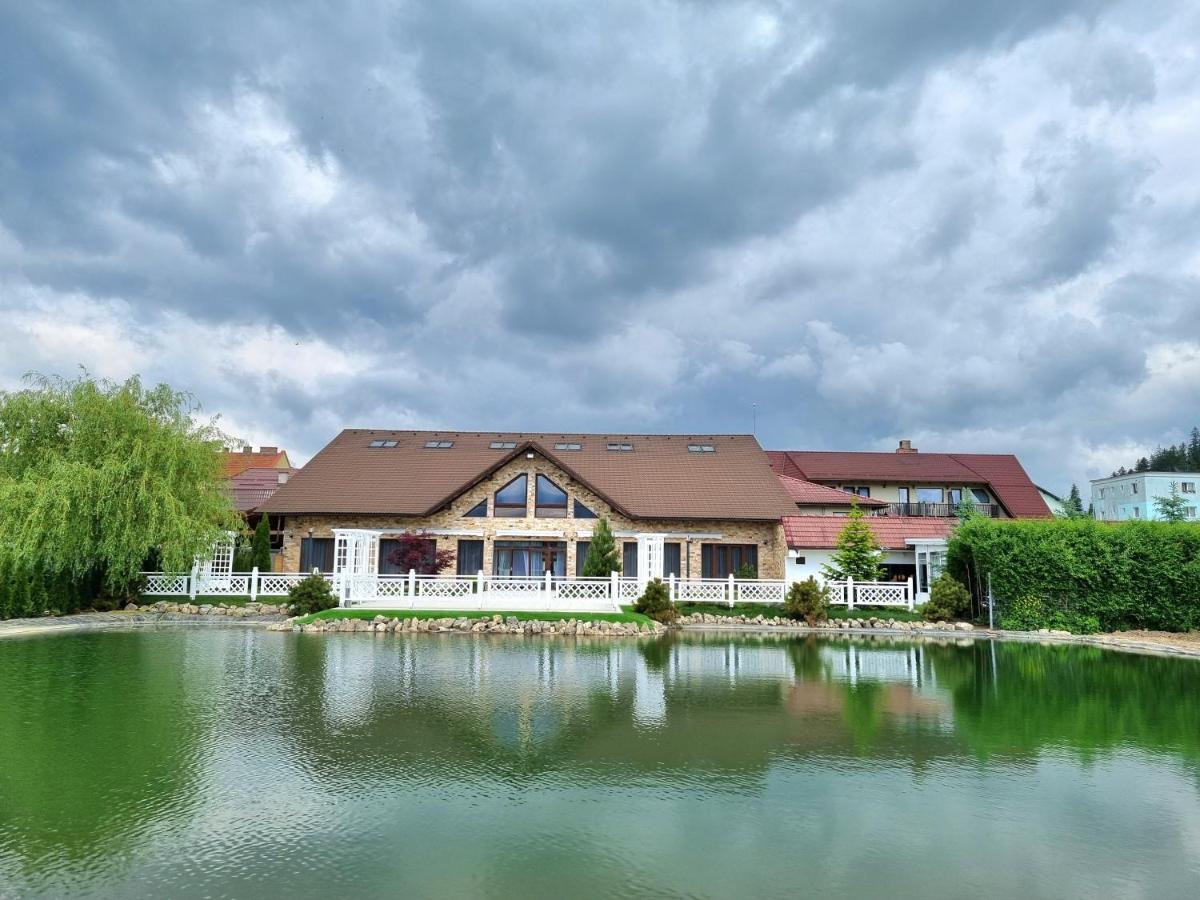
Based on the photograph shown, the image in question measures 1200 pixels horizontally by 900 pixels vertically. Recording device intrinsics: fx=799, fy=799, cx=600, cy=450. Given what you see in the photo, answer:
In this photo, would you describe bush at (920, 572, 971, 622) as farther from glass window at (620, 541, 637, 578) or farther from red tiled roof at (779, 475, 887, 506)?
glass window at (620, 541, 637, 578)

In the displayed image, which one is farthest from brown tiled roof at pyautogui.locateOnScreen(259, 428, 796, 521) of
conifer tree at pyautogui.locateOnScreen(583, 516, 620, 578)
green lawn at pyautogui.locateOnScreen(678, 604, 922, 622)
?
green lawn at pyautogui.locateOnScreen(678, 604, 922, 622)

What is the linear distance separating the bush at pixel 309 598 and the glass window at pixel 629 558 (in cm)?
1018

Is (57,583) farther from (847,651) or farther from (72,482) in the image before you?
(847,651)

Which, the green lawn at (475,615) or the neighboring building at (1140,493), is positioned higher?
the neighboring building at (1140,493)

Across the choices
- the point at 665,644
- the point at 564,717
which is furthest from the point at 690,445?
the point at 564,717

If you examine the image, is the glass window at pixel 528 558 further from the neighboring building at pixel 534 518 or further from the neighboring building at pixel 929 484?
the neighboring building at pixel 929 484

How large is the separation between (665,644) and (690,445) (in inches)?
608

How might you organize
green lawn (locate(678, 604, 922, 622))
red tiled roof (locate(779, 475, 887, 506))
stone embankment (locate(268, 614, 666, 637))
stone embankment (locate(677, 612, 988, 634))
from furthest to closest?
1. red tiled roof (locate(779, 475, 887, 506))
2. green lawn (locate(678, 604, 922, 622))
3. stone embankment (locate(677, 612, 988, 634))
4. stone embankment (locate(268, 614, 666, 637))

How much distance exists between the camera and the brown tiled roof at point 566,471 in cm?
2884

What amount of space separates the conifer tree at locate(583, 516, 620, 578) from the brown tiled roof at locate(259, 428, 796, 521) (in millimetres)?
2688

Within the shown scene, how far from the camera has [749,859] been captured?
5816 mm

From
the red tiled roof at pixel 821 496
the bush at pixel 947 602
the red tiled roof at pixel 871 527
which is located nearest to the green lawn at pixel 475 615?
the red tiled roof at pixel 871 527

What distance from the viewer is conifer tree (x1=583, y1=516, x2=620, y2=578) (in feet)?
83.6

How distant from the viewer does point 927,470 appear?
132 feet
